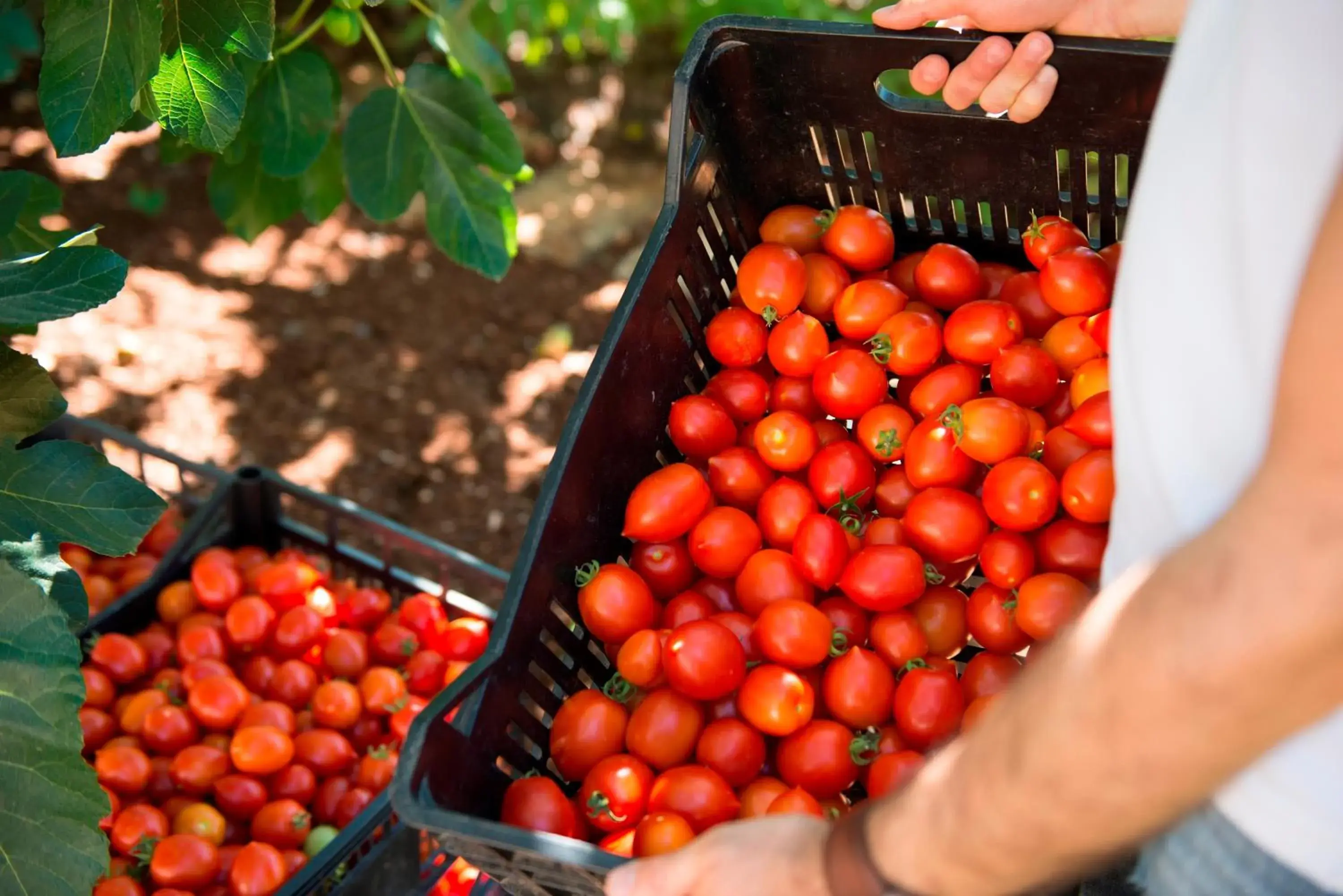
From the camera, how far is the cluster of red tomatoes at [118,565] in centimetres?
214

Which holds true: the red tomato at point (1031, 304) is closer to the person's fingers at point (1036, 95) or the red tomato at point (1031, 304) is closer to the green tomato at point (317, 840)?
the person's fingers at point (1036, 95)

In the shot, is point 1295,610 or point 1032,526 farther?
point 1032,526

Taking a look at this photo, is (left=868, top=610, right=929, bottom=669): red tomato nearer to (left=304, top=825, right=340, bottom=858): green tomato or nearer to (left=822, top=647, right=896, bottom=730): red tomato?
(left=822, top=647, right=896, bottom=730): red tomato

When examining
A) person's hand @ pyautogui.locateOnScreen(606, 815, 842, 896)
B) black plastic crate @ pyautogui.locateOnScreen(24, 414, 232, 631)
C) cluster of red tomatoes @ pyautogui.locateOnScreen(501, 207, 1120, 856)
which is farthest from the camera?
black plastic crate @ pyautogui.locateOnScreen(24, 414, 232, 631)

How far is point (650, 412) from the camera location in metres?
1.57

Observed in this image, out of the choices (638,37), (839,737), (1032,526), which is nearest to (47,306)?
(839,737)

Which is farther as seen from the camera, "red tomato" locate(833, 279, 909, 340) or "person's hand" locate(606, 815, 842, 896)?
"red tomato" locate(833, 279, 909, 340)

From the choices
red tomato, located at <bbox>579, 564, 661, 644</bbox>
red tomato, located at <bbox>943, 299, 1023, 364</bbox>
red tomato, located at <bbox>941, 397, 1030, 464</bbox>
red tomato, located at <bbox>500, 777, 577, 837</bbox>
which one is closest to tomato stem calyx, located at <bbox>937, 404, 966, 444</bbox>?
red tomato, located at <bbox>941, 397, 1030, 464</bbox>

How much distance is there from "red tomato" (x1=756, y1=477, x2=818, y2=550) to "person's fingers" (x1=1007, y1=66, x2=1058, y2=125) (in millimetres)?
531

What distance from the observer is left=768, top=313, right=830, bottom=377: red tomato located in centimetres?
164

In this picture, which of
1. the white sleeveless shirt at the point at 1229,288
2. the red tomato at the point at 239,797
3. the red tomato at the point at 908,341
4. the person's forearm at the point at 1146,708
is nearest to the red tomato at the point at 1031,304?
the red tomato at the point at 908,341

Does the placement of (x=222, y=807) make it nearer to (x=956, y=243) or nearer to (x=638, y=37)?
(x=956, y=243)

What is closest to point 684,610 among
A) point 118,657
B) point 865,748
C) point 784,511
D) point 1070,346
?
point 784,511

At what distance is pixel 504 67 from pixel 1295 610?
173 cm
